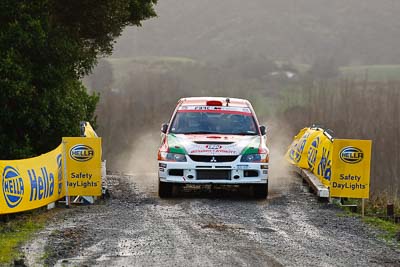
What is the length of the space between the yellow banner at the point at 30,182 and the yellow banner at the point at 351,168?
17.2 ft

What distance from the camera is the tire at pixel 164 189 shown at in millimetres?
16406

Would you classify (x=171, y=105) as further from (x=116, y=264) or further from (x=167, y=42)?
(x=116, y=264)

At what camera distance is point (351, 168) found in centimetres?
1566

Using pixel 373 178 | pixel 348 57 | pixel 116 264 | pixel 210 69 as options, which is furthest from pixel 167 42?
pixel 116 264

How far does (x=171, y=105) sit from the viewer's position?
4178 inches

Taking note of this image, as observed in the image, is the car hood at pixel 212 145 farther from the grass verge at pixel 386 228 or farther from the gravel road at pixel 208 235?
the grass verge at pixel 386 228

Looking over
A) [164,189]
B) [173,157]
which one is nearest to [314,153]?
[164,189]

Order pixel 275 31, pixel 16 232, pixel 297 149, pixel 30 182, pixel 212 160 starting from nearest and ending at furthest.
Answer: pixel 16 232 < pixel 30 182 < pixel 212 160 < pixel 297 149 < pixel 275 31

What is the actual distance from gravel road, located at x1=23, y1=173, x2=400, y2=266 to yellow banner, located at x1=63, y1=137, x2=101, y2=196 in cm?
44

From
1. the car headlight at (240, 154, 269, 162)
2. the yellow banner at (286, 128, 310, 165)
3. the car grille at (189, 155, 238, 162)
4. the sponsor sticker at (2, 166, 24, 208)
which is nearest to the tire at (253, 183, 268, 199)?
the car headlight at (240, 154, 269, 162)

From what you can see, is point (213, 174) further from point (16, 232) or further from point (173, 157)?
point (16, 232)

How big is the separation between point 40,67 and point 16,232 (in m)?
7.64

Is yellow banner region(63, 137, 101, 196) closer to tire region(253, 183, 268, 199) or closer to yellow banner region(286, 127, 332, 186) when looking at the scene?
tire region(253, 183, 268, 199)

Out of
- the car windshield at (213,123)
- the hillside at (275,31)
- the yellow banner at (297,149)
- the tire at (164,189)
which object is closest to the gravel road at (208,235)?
the tire at (164,189)
